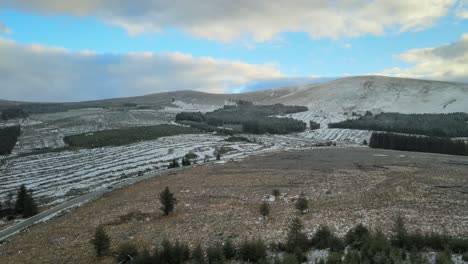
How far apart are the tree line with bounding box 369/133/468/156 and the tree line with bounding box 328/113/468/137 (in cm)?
2242

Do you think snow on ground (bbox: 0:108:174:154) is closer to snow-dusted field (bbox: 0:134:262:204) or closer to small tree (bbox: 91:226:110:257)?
snow-dusted field (bbox: 0:134:262:204)

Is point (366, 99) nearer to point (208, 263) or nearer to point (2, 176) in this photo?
point (2, 176)

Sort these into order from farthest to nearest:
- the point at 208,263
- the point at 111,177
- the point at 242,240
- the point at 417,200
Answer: the point at 111,177 < the point at 417,200 < the point at 242,240 < the point at 208,263

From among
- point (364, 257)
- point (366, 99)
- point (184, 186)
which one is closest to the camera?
point (364, 257)

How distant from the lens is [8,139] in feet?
304

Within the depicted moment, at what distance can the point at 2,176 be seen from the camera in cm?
5866

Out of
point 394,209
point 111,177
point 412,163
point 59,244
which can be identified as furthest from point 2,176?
point 412,163

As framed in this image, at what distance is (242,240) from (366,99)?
602 feet

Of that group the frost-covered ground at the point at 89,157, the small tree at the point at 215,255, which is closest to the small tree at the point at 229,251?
the small tree at the point at 215,255

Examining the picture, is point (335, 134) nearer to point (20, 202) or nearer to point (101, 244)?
point (20, 202)

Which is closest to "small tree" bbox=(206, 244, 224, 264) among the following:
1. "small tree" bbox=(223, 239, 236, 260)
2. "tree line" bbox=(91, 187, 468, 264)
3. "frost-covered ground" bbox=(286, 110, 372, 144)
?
"tree line" bbox=(91, 187, 468, 264)

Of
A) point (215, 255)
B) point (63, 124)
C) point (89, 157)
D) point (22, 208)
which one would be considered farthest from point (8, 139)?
point (215, 255)

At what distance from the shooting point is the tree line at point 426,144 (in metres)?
76.7

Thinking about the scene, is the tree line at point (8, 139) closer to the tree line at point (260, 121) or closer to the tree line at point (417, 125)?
the tree line at point (260, 121)
